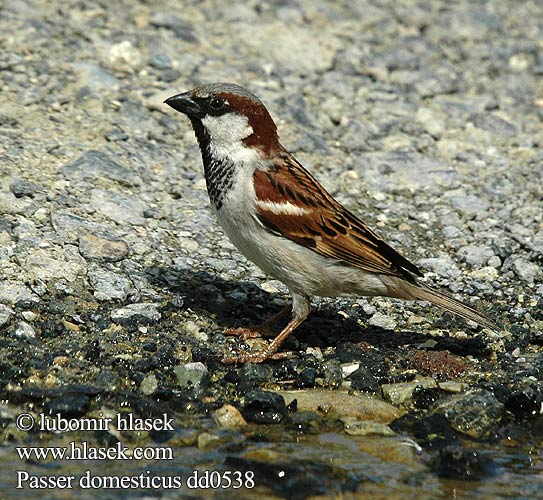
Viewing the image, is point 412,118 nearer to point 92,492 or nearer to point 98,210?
point 98,210

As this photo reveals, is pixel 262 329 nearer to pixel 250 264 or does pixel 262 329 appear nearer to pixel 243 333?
pixel 243 333

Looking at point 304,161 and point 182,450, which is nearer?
point 182,450

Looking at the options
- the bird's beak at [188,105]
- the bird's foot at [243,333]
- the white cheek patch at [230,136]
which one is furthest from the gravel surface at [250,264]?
the bird's beak at [188,105]

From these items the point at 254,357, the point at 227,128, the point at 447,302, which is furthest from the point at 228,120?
the point at 447,302

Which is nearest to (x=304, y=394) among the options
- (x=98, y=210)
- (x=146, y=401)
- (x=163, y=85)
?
(x=146, y=401)

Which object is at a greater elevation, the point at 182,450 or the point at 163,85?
the point at 163,85

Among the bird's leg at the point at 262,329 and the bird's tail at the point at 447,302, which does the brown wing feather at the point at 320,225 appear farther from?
the bird's leg at the point at 262,329

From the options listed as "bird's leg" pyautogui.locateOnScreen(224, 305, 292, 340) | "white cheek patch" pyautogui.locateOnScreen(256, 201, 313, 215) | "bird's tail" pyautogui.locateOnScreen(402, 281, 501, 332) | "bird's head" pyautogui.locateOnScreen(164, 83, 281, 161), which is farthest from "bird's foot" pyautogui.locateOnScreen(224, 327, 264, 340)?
"bird's head" pyautogui.locateOnScreen(164, 83, 281, 161)
